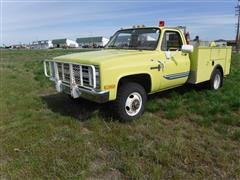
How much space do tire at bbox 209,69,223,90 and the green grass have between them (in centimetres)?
63

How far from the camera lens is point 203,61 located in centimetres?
630

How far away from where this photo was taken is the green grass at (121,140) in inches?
127

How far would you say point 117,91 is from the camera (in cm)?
467

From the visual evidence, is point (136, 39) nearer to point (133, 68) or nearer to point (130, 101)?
point (133, 68)

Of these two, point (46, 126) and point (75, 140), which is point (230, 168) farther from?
point (46, 126)

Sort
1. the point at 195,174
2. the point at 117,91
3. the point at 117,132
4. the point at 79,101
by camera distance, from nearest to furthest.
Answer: the point at 195,174 < the point at 117,132 < the point at 117,91 < the point at 79,101

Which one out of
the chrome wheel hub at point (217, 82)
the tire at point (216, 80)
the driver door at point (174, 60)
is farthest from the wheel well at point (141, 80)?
the chrome wheel hub at point (217, 82)

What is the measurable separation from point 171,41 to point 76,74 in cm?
241

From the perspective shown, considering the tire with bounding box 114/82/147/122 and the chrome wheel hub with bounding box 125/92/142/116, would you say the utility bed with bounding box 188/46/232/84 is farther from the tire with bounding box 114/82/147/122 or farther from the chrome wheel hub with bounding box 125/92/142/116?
the chrome wheel hub with bounding box 125/92/142/116

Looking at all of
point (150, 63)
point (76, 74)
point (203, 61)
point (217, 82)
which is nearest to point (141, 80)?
point (150, 63)

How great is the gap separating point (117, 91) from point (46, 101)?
2671mm

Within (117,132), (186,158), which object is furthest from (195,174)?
(117,132)

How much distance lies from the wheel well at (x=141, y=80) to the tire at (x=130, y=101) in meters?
0.10

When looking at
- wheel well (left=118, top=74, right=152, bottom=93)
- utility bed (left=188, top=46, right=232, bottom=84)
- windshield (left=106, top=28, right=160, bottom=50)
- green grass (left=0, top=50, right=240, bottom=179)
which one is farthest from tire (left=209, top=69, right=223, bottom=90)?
wheel well (left=118, top=74, right=152, bottom=93)
